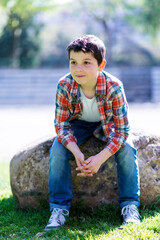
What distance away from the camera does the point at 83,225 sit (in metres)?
2.83

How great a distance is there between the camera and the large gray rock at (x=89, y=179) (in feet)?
10.5

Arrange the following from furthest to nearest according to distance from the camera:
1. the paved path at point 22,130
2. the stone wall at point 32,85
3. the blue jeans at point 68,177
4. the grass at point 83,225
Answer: the stone wall at point 32,85
the paved path at point 22,130
the blue jeans at point 68,177
the grass at point 83,225

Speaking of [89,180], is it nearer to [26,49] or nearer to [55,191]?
[55,191]

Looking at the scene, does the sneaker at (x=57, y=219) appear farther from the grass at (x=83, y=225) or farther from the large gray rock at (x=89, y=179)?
the large gray rock at (x=89, y=179)

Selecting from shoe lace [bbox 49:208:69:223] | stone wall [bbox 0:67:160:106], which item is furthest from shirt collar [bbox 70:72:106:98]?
stone wall [bbox 0:67:160:106]

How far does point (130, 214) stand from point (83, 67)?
1.21m

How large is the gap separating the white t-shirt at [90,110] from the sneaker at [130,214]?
80 cm

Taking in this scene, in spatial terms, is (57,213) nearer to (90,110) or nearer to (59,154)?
(59,154)

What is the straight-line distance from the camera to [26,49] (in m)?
→ 20.3

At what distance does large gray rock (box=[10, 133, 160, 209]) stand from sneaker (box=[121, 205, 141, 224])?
0.34 m

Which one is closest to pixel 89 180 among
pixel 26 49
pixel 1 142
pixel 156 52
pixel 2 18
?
pixel 1 142

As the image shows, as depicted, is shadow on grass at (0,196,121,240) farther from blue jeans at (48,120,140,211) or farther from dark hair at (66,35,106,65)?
dark hair at (66,35,106,65)

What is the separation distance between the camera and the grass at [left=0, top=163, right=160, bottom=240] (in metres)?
2.54

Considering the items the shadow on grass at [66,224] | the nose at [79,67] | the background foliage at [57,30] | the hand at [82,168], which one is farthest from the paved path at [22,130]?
the background foliage at [57,30]
